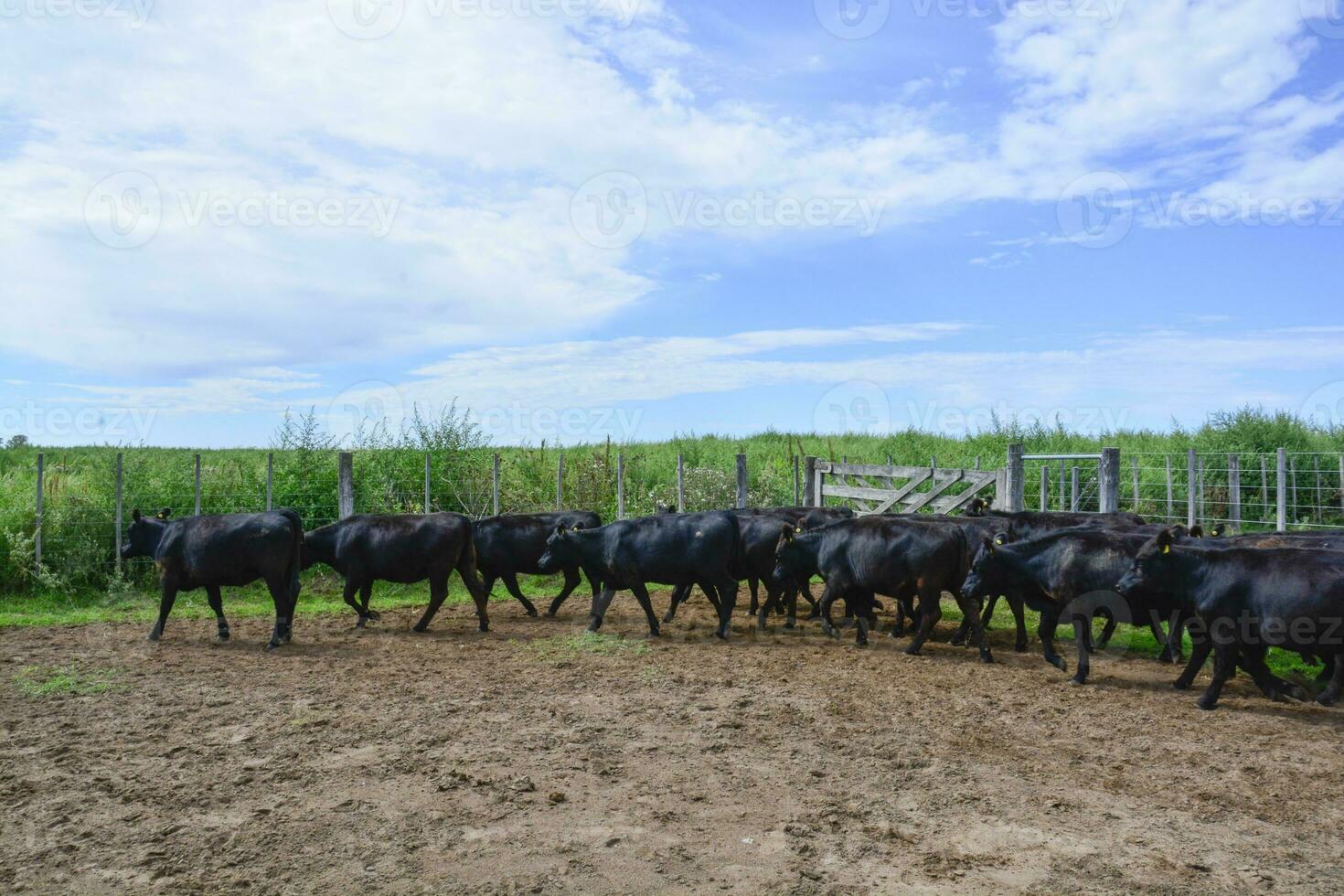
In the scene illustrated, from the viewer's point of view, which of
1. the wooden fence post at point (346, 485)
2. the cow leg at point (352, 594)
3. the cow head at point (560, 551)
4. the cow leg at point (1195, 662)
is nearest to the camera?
the cow leg at point (1195, 662)

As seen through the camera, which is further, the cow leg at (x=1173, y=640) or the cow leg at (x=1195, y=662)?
the cow leg at (x=1173, y=640)

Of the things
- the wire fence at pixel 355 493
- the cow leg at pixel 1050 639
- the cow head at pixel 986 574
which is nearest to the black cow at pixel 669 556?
the wire fence at pixel 355 493

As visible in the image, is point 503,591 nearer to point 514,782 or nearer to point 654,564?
point 654,564

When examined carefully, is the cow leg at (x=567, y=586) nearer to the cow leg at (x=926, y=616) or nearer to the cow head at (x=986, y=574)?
the cow leg at (x=926, y=616)

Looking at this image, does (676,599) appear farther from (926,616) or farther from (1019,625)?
(1019,625)

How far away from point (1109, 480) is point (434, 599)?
34.8ft

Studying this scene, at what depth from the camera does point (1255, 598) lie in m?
7.61

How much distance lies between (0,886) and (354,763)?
202 centimetres

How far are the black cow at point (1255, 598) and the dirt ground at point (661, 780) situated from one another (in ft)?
1.50

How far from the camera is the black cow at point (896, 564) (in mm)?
9875

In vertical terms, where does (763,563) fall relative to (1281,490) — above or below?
below

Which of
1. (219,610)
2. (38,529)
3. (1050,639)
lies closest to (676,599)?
(1050,639)

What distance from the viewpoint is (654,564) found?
11.2 metres

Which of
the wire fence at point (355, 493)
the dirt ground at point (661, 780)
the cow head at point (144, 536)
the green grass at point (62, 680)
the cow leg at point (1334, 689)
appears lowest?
the dirt ground at point (661, 780)
